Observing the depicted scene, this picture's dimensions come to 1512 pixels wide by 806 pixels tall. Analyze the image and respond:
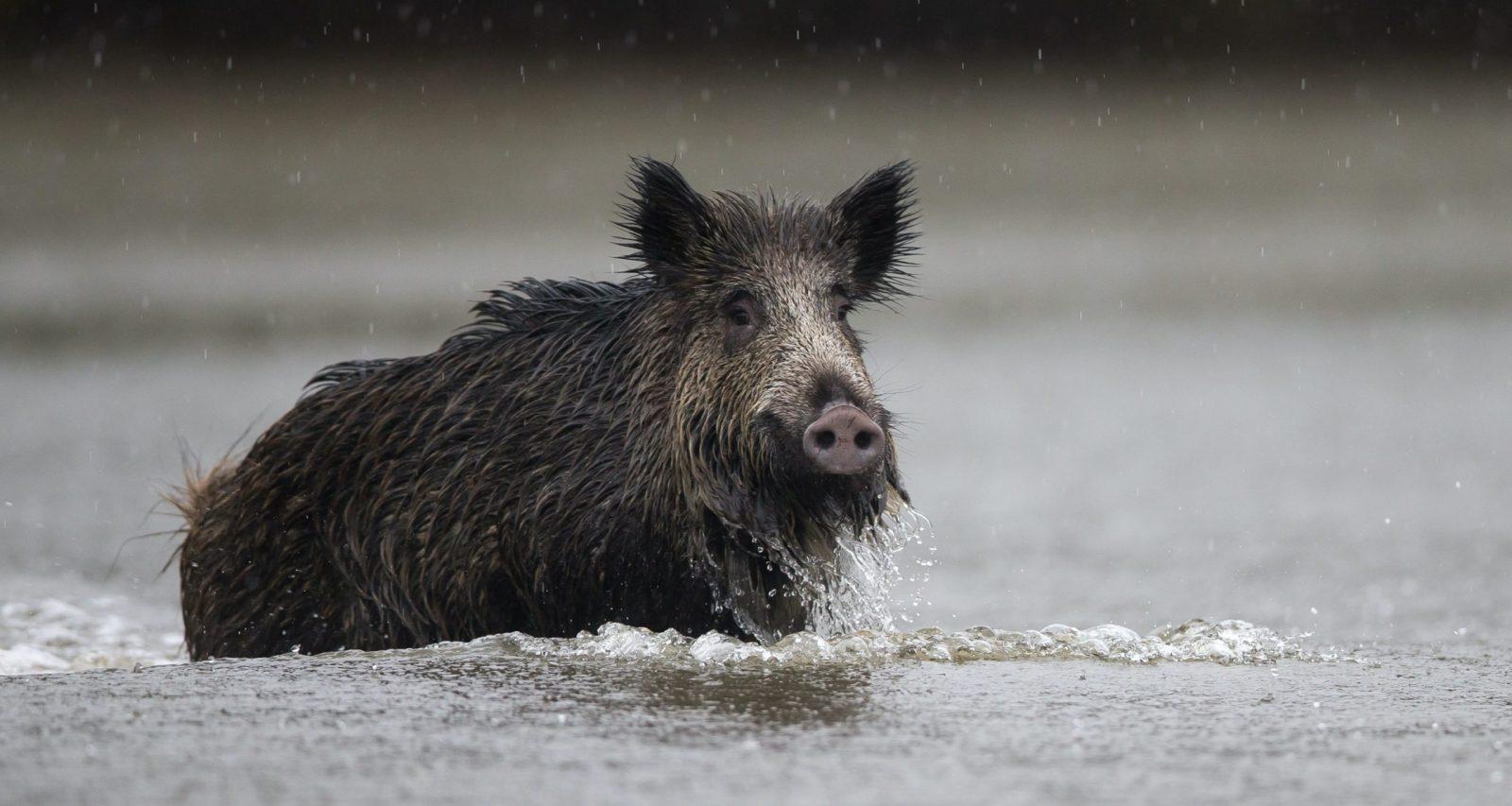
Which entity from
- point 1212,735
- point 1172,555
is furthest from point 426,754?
point 1172,555

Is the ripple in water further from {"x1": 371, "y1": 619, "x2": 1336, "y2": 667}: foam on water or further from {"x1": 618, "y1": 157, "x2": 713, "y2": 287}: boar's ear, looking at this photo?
{"x1": 618, "y1": 157, "x2": 713, "y2": 287}: boar's ear

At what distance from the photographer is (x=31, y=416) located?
2008cm

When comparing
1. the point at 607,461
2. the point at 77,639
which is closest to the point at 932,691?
the point at 607,461

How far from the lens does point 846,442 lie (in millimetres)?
5754

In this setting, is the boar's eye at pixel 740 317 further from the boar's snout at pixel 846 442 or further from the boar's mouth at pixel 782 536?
the boar's snout at pixel 846 442

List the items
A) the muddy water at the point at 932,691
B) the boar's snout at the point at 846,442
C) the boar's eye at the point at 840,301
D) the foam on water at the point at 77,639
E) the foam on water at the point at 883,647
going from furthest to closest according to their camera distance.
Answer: the foam on water at the point at 77,639 → the boar's eye at the point at 840,301 → the foam on water at the point at 883,647 → the boar's snout at the point at 846,442 → the muddy water at the point at 932,691

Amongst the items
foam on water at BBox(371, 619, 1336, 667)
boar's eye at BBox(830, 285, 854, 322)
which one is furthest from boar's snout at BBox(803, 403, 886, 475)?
boar's eye at BBox(830, 285, 854, 322)

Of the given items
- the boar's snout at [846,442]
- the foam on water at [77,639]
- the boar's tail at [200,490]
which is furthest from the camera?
the foam on water at [77,639]

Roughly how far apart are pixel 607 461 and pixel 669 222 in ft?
2.92

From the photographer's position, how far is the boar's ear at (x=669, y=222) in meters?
6.62

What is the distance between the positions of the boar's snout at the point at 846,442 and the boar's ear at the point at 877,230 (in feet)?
3.69

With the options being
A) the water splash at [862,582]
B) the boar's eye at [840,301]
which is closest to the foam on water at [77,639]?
the water splash at [862,582]

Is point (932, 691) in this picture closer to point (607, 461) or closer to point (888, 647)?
point (888, 647)

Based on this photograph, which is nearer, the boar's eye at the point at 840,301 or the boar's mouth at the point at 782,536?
the boar's mouth at the point at 782,536
